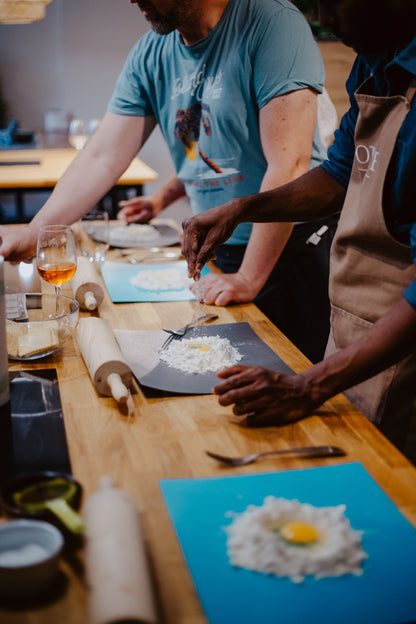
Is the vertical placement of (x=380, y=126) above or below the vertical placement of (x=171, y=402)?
above

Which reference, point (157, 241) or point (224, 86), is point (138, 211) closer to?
point (157, 241)

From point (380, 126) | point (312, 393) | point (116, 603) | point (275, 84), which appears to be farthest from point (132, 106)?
point (116, 603)

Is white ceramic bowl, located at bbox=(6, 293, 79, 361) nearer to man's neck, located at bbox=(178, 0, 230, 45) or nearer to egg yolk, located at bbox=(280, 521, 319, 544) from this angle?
egg yolk, located at bbox=(280, 521, 319, 544)

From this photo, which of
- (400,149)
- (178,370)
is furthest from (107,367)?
(400,149)

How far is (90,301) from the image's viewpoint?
66.4 inches

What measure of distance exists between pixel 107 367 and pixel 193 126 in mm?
1120

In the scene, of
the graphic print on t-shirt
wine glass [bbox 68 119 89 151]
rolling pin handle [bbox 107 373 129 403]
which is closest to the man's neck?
the graphic print on t-shirt

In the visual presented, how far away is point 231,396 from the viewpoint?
114 centimetres

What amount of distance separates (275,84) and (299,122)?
13 cm

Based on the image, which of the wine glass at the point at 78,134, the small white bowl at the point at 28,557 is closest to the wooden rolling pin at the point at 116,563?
the small white bowl at the point at 28,557

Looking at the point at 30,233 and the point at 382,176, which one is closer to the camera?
the point at 382,176

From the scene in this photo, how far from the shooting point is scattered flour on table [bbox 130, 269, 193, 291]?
1.94 m

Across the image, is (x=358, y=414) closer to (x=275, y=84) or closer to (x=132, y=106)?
(x=275, y=84)

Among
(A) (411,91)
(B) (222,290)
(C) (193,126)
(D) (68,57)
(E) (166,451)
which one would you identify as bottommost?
(D) (68,57)
